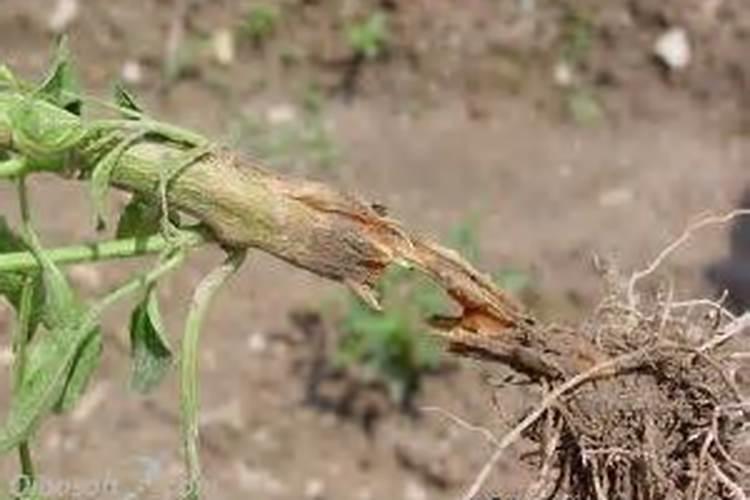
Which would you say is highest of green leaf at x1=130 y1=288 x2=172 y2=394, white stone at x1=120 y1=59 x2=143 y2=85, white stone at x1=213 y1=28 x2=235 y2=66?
white stone at x1=213 y1=28 x2=235 y2=66

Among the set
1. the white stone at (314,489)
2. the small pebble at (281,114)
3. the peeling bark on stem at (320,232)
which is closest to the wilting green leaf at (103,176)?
the peeling bark on stem at (320,232)

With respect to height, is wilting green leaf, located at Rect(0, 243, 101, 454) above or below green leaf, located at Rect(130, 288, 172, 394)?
below

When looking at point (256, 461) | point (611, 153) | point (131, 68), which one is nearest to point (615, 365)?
point (256, 461)

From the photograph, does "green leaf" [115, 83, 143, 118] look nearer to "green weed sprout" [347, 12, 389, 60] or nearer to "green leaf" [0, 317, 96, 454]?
"green leaf" [0, 317, 96, 454]

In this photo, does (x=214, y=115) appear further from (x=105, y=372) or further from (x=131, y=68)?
(x=105, y=372)

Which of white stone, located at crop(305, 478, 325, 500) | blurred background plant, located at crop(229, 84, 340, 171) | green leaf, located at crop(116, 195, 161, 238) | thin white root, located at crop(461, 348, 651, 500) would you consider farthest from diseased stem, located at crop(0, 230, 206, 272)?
blurred background plant, located at crop(229, 84, 340, 171)

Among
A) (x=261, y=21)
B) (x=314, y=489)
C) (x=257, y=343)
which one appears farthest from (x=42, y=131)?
(x=261, y=21)

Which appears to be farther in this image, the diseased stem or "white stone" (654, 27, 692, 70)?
"white stone" (654, 27, 692, 70)
